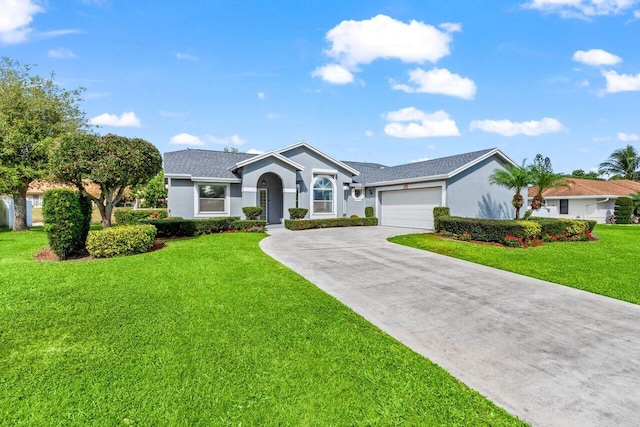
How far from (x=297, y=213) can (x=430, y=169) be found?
901cm

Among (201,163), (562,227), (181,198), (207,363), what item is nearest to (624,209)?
(562,227)

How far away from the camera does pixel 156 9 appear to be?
1105cm

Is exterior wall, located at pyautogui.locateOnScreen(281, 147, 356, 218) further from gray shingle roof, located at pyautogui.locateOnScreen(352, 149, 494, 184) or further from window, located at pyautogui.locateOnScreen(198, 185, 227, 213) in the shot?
window, located at pyautogui.locateOnScreen(198, 185, 227, 213)

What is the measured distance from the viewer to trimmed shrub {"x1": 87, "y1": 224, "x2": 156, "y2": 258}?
9.85m

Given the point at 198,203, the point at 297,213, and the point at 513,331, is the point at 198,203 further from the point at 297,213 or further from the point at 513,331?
the point at 513,331

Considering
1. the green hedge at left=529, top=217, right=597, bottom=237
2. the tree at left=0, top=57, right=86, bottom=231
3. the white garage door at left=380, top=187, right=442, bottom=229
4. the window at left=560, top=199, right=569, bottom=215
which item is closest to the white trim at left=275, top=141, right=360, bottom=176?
the white garage door at left=380, top=187, right=442, bottom=229

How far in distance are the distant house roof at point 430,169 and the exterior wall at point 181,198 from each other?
40.1ft

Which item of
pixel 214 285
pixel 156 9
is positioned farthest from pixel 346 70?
pixel 214 285

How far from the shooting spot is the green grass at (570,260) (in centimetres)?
743

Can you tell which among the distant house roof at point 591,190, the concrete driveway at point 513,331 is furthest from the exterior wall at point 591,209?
the concrete driveway at point 513,331

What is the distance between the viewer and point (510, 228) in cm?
1304

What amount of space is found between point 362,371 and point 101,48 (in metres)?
14.6

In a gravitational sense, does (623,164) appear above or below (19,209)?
above

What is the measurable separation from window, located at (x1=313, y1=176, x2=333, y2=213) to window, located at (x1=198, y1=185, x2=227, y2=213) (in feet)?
20.2
